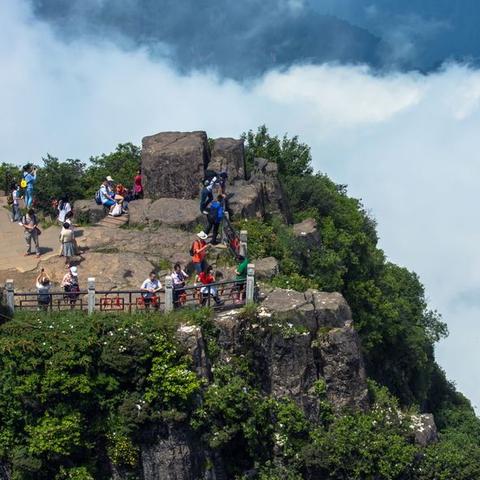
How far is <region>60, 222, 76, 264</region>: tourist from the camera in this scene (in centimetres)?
3625

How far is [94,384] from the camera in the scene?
29.8 meters

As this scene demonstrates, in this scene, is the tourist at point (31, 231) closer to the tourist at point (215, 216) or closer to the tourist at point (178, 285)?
the tourist at point (215, 216)

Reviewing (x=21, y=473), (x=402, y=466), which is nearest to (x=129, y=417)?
(x=21, y=473)

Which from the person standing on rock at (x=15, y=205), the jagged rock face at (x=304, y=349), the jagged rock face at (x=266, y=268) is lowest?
the jagged rock face at (x=304, y=349)

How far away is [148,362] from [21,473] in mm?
4474

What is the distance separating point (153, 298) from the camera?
31.8 m

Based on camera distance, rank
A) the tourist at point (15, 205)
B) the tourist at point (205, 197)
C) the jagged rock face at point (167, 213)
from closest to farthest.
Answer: the tourist at point (205, 197) < the jagged rock face at point (167, 213) < the tourist at point (15, 205)

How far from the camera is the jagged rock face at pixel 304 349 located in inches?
1224

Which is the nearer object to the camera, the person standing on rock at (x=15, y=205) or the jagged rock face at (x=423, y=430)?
the jagged rock face at (x=423, y=430)

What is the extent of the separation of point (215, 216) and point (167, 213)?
3.99 metres

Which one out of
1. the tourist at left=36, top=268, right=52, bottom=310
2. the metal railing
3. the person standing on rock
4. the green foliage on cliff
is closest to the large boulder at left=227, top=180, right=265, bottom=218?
the person standing on rock

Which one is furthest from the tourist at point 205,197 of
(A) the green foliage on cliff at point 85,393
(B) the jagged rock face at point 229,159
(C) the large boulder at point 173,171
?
(A) the green foliage on cliff at point 85,393

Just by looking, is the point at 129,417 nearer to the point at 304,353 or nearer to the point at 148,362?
the point at 148,362

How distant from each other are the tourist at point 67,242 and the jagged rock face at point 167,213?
161 inches
